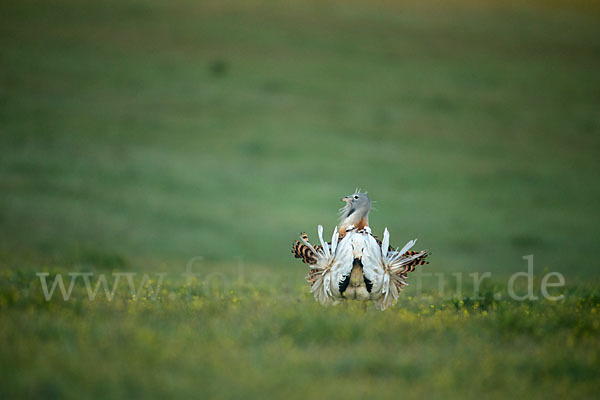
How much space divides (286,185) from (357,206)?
20404 mm

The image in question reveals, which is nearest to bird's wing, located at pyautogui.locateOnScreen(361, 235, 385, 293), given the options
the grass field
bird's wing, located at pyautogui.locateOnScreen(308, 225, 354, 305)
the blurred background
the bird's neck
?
bird's wing, located at pyautogui.locateOnScreen(308, 225, 354, 305)

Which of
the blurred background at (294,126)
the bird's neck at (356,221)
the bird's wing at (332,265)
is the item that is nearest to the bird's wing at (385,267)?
the bird's wing at (332,265)

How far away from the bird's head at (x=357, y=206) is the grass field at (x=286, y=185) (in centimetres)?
127

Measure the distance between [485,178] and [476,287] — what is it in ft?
65.8

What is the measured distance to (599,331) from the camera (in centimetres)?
748

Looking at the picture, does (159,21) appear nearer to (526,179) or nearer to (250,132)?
(250,132)

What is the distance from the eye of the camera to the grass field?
611 centimetres

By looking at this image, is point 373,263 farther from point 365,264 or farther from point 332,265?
point 332,265

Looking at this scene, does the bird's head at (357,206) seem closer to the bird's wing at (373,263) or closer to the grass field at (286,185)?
the bird's wing at (373,263)

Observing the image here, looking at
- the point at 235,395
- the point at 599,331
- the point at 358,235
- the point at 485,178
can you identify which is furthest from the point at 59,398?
the point at 485,178

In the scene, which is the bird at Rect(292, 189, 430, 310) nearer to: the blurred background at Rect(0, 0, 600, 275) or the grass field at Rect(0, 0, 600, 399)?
the grass field at Rect(0, 0, 600, 399)

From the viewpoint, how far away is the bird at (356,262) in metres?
7.68

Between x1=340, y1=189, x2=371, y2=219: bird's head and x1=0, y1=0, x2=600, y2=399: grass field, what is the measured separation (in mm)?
1274

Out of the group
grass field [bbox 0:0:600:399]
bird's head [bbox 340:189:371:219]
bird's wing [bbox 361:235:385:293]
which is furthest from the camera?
bird's head [bbox 340:189:371:219]
